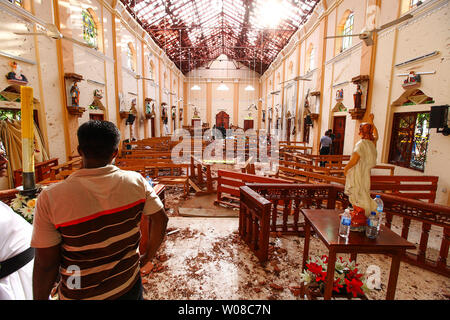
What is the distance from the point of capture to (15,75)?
529cm

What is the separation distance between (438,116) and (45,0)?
1034cm

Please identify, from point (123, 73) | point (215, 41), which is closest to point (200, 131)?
point (123, 73)

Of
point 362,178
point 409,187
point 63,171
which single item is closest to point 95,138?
point 362,178

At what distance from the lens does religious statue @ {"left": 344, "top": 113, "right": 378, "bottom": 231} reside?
1933mm

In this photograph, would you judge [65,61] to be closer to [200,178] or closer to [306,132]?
[200,178]

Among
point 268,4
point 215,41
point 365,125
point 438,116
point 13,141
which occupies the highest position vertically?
point 215,41

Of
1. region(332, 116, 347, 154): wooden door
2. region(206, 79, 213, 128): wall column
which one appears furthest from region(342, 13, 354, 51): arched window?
region(206, 79, 213, 128): wall column

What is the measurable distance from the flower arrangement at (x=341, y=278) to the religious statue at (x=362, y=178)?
0.49 metres

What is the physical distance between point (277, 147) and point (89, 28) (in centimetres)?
963

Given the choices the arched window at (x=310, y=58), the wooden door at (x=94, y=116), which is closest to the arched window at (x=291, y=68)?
the arched window at (x=310, y=58)

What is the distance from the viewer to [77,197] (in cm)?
98

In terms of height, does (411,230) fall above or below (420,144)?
below

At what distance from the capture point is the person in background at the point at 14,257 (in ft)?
3.85

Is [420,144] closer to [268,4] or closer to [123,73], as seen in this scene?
[268,4]
